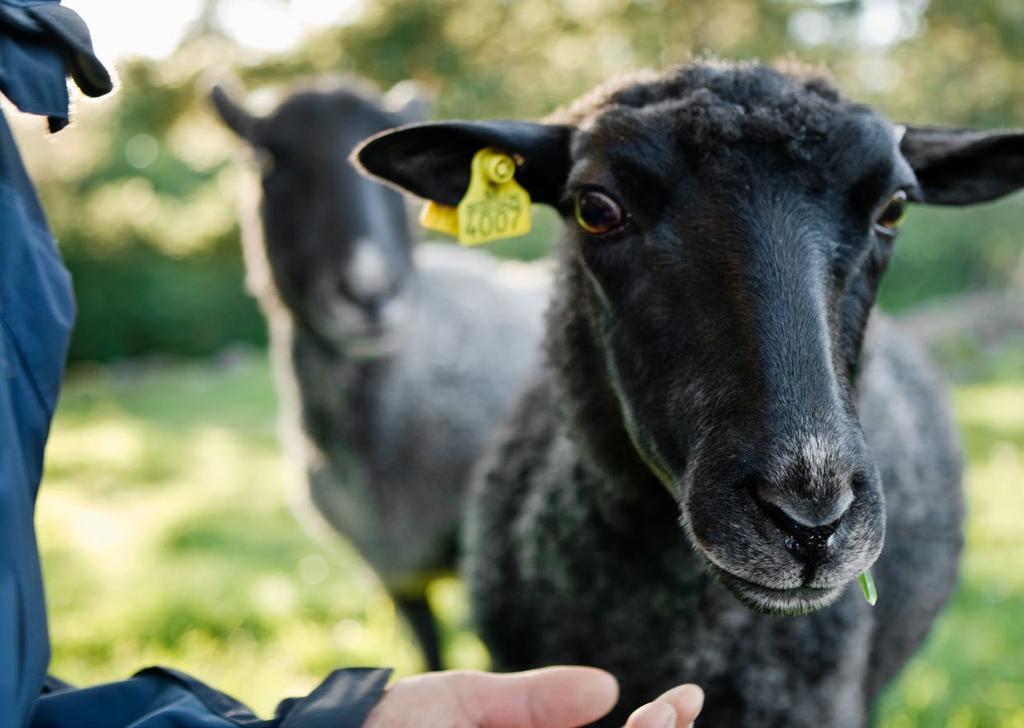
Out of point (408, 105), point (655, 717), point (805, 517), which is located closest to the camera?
point (655, 717)

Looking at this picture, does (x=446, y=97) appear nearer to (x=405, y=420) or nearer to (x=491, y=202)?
(x=405, y=420)

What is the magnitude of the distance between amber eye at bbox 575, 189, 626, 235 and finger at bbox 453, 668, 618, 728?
1.10m

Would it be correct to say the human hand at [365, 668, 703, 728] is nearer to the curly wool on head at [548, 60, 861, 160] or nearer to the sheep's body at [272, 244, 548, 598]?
the curly wool on head at [548, 60, 861, 160]

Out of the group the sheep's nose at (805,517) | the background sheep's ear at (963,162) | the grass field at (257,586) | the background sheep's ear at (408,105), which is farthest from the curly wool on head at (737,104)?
the background sheep's ear at (408,105)

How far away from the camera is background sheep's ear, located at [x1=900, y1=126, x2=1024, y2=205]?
8.96ft

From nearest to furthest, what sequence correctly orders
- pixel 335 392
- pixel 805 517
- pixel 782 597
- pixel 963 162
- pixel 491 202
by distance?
pixel 805 517 → pixel 782 597 → pixel 491 202 → pixel 963 162 → pixel 335 392

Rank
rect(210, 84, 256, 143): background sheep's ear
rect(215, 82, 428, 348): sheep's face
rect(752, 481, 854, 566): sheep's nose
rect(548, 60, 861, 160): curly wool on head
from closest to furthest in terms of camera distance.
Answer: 1. rect(752, 481, 854, 566): sheep's nose
2. rect(548, 60, 861, 160): curly wool on head
3. rect(215, 82, 428, 348): sheep's face
4. rect(210, 84, 256, 143): background sheep's ear

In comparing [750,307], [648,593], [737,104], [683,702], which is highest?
[737,104]

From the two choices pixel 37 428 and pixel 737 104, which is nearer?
pixel 37 428

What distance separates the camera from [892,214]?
7.88 ft

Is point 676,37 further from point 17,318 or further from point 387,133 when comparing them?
point 17,318

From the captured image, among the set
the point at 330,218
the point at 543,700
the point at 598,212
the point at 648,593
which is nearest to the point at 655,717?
the point at 543,700

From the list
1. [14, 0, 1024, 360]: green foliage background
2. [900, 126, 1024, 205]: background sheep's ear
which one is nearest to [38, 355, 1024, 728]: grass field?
[900, 126, 1024, 205]: background sheep's ear

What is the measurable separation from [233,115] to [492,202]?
122 inches
